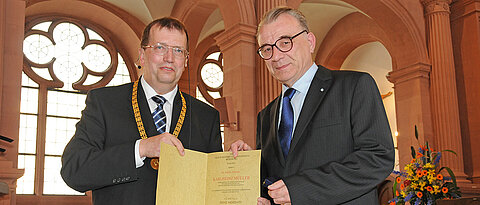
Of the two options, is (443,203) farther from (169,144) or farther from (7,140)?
(7,140)

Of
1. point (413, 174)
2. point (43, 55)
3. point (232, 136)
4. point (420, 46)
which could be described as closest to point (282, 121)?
point (413, 174)

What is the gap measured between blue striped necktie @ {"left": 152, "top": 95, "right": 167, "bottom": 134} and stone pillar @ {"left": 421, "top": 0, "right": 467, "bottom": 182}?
10575mm

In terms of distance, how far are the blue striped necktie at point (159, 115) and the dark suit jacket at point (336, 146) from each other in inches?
21.1

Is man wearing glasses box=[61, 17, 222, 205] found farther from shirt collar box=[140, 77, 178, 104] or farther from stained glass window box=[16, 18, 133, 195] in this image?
stained glass window box=[16, 18, 133, 195]

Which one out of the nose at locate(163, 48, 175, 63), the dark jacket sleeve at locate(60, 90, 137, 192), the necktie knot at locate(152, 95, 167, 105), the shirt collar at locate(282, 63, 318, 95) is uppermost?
the nose at locate(163, 48, 175, 63)

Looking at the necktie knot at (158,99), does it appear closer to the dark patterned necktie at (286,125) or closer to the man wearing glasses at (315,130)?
the man wearing glasses at (315,130)

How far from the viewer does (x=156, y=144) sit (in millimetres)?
2135

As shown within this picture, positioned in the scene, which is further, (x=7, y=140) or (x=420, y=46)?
(x=420, y=46)

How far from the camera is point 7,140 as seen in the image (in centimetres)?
644

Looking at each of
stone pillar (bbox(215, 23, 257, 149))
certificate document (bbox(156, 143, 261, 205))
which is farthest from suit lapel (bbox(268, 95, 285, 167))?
stone pillar (bbox(215, 23, 257, 149))

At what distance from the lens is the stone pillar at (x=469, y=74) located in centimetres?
1217

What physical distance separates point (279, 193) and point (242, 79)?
298 inches

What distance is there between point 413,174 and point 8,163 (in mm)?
4804

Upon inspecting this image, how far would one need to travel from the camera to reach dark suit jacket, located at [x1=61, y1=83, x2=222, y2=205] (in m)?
2.19
